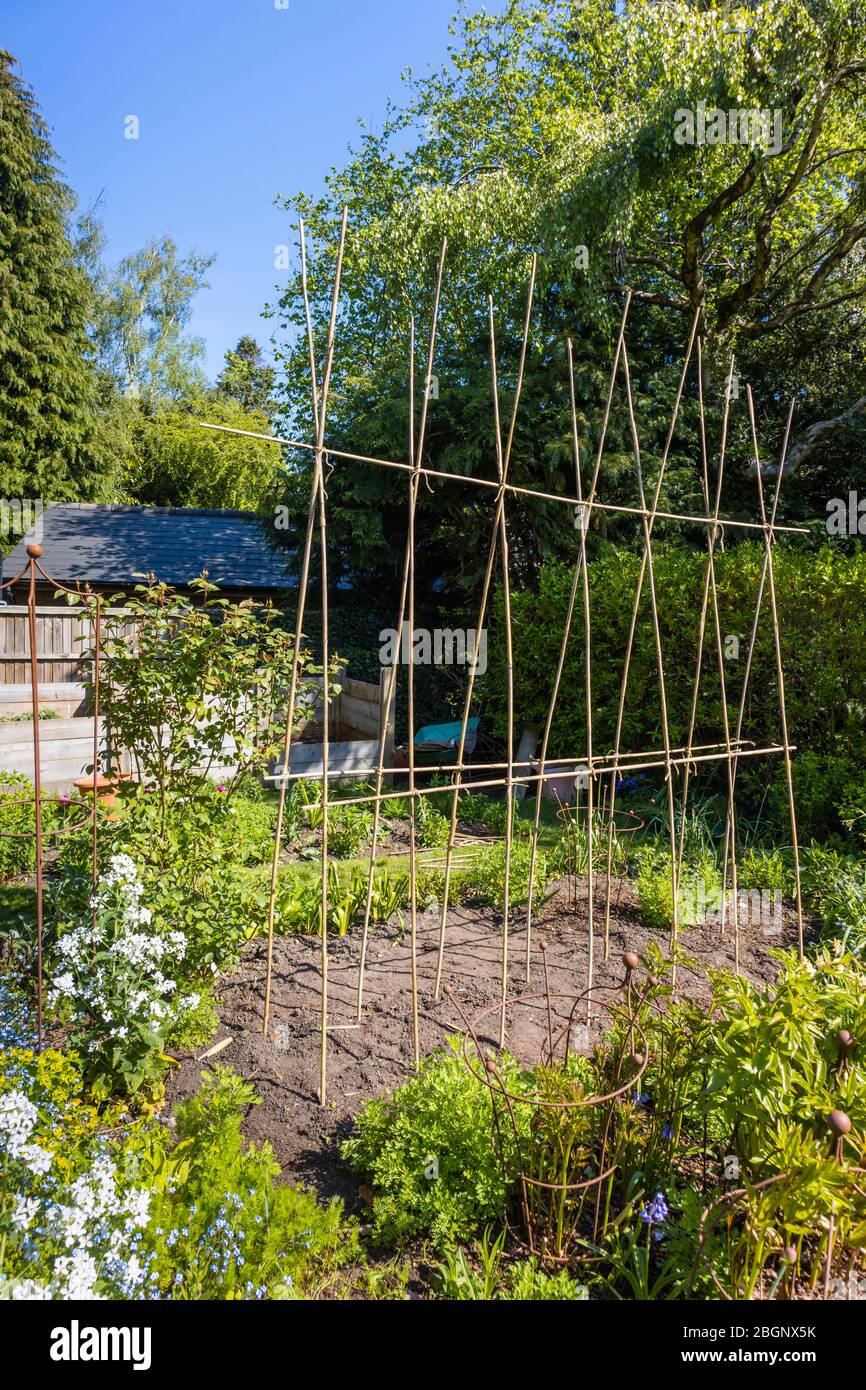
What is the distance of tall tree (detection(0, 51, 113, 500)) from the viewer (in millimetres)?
18625

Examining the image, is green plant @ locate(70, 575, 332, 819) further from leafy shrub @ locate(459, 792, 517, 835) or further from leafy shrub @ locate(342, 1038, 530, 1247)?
leafy shrub @ locate(459, 792, 517, 835)

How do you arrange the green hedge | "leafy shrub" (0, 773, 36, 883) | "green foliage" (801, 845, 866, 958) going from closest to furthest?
"green foliage" (801, 845, 866, 958)
"leafy shrub" (0, 773, 36, 883)
the green hedge

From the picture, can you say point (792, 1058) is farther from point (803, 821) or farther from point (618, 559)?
point (618, 559)

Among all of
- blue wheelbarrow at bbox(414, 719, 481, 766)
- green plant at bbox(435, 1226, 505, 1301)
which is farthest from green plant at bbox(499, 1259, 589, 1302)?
blue wheelbarrow at bbox(414, 719, 481, 766)

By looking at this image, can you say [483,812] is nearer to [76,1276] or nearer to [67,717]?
[67,717]

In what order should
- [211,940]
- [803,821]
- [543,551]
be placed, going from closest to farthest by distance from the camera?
1. [211,940]
2. [803,821]
3. [543,551]

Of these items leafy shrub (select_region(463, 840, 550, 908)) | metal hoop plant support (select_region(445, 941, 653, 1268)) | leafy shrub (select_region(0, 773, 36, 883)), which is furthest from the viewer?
leafy shrub (select_region(0, 773, 36, 883))

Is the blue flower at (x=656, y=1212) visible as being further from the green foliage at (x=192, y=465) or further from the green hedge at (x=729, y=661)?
the green foliage at (x=192, y=465)

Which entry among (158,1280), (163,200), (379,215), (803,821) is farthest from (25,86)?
(158,1280)

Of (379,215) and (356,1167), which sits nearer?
(356,1167)

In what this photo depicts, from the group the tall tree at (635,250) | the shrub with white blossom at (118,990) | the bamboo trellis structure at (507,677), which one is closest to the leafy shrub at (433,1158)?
the bamboo trellis structure at (507,677)

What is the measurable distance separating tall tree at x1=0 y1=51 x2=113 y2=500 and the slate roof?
2688 millimetres

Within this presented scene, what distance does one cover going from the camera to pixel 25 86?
19109 millimetres
